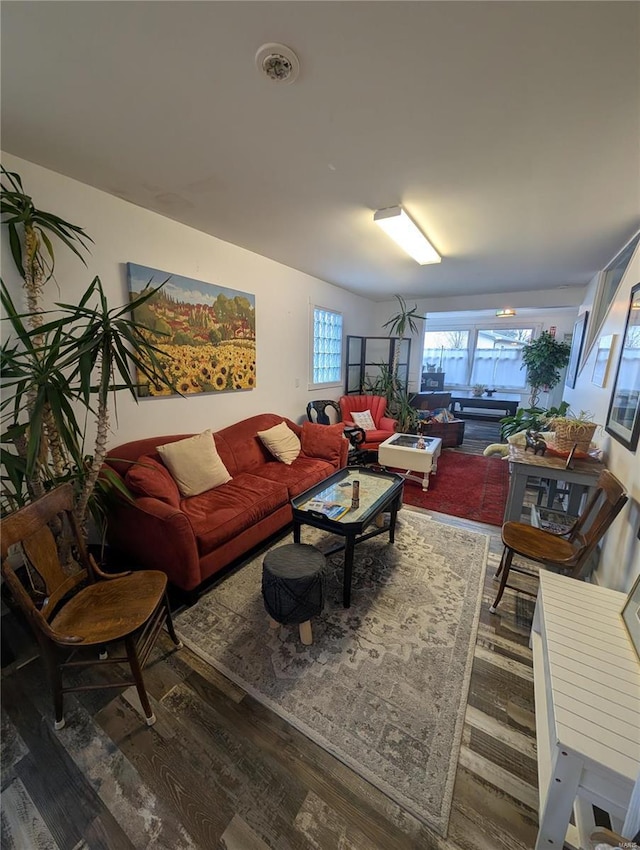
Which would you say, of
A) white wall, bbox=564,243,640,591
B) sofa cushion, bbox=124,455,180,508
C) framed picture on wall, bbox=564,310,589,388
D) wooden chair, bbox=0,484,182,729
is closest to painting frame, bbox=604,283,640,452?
white wall, bbox=564,243,640,591

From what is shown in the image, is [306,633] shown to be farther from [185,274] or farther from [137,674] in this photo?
[185,274]

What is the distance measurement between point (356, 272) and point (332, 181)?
2207 mm

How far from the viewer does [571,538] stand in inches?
77.7

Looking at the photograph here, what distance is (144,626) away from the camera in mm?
1418

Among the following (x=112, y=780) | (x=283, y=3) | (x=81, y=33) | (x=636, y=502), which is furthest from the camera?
(x=636, y=502)

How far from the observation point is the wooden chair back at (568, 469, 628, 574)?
62.6 inches

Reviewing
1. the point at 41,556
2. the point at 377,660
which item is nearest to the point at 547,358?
the point at 377,660

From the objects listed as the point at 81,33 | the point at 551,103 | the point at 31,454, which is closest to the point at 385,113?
the point at 551,103

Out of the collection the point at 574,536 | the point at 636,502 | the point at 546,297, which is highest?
the point at 546,297

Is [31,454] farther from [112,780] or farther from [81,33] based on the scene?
[81,33]

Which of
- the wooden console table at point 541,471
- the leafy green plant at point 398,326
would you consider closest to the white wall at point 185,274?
the leafy green plant at point 398,326

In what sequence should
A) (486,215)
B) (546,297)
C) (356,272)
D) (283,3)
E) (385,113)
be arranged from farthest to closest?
(546,297), (356,272), (486,215), (385,113), (283,3)

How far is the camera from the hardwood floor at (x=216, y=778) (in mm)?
1061

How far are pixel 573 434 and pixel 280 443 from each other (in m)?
2.46
